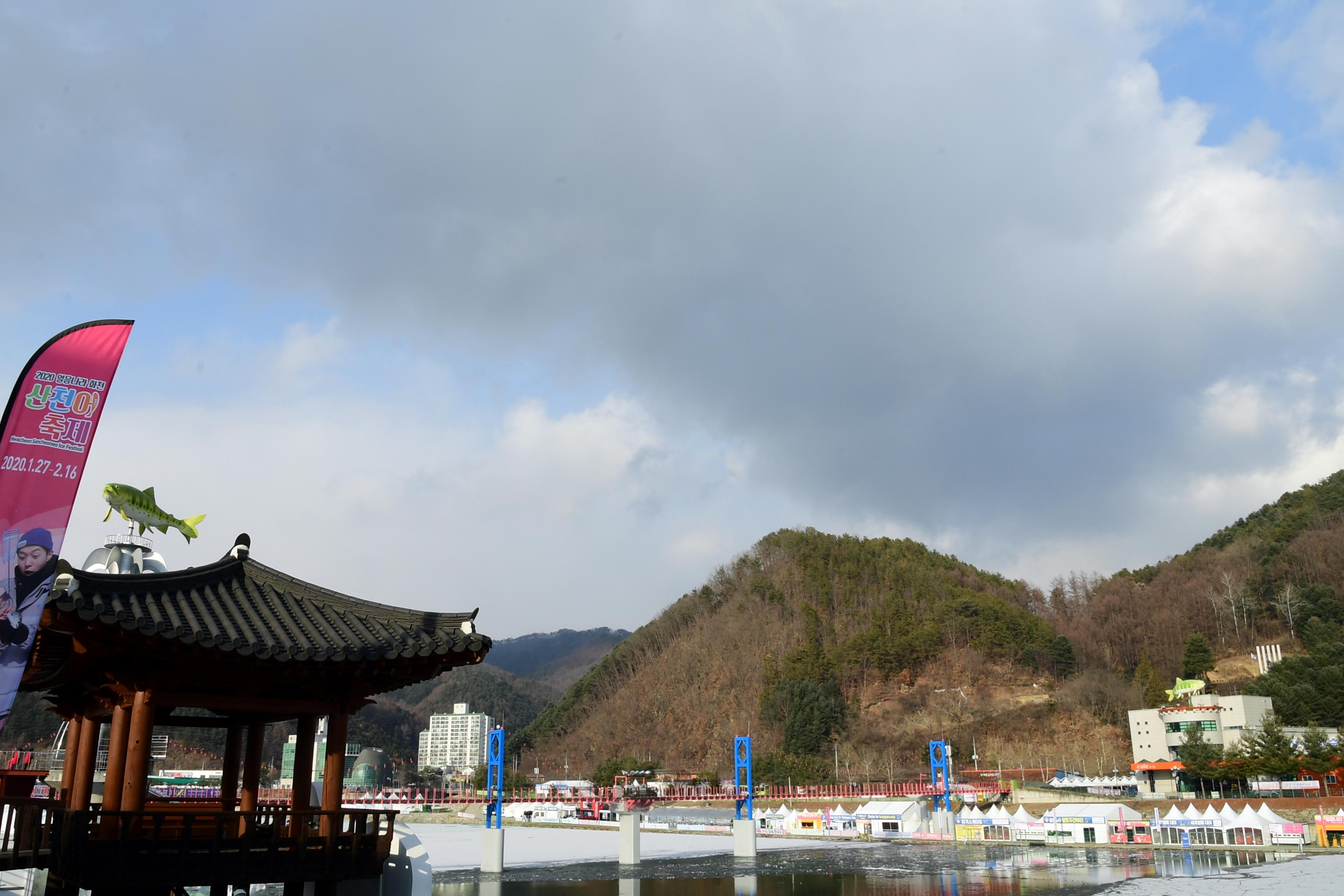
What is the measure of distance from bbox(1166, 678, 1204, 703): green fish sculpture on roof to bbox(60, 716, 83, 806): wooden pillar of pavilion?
234 ft

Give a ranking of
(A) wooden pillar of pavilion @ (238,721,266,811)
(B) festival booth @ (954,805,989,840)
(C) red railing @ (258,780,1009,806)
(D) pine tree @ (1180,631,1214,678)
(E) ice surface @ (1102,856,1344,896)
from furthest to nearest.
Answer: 1. (D) pine tree @ (1180,631,1214,678)
2. (C) red railing @ (258,780,1009,806)
3. (B) festival booth @ (954,805,989,840)
4. (E) ice surface @ (1102,856,1344,896)
5. (A) wooden pillar of pavilion @ (238,721,266,811)

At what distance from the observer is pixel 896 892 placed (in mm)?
22234

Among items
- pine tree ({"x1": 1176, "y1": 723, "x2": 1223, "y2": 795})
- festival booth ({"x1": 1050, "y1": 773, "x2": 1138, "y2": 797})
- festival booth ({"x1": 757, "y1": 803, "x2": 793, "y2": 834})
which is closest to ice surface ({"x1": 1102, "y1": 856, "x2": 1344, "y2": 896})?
festival booth ({"x1": 757, "y1": 803, "x2": 793, "y2": 834})

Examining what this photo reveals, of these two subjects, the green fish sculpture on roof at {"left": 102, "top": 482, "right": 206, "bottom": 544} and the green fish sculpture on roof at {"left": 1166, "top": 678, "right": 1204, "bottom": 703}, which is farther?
the green fish sculpture on roof at {"left": 1166, "top": 678, "right": 1204, "bottom": 703}

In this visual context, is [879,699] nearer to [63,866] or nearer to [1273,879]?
[1273,879]

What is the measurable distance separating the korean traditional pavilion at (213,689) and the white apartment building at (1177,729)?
63.2 meters

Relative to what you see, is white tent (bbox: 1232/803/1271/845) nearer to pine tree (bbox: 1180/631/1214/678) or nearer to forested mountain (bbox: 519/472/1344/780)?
forested mountain (bbox: 519/472/1344/780)

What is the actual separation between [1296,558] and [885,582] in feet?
148

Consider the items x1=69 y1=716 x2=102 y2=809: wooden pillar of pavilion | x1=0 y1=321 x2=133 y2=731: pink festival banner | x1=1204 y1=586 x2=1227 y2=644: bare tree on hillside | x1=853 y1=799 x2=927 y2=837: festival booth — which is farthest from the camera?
x1=1204 y1=586 x2=1227 y2=644: bare tree on hillside

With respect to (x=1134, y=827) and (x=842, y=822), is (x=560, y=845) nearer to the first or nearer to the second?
(x=842, y=822)

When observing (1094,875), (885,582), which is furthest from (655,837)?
(885,582)

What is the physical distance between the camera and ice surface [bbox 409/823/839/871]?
3300cm

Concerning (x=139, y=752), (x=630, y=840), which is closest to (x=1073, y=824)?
(x=630, y=840)

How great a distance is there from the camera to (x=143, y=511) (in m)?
15.9
